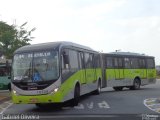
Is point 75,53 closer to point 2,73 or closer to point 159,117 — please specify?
point 159,117

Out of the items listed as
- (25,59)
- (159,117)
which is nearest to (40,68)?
(25,59)

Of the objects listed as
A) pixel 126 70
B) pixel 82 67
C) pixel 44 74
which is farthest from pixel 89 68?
pixel 126 70

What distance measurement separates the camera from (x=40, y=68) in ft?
56.8

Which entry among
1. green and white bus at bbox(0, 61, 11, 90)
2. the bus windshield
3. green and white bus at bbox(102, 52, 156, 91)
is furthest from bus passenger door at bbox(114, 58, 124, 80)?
the bus windshield

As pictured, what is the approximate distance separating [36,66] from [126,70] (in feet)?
50.8

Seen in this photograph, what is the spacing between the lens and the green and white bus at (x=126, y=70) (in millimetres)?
29984

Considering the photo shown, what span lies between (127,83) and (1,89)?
9223mm

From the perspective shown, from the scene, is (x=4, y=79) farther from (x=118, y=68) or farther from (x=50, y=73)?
(x=50, y=73)

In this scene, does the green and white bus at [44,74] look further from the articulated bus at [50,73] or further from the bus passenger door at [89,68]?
the bus passenger door at [89,68]

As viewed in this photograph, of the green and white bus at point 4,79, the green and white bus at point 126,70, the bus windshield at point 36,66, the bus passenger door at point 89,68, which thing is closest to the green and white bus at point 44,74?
the bus windshield at point 36,66

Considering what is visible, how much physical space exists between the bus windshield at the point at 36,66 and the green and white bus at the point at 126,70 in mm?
11704

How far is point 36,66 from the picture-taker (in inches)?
686

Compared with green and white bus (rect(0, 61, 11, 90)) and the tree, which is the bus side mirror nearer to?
green and white bus (rect(0, 61, 11, 90))

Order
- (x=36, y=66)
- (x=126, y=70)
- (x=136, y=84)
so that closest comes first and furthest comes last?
(x=36, y=66)
(x=126, y=70)
(x=136, y=84)
